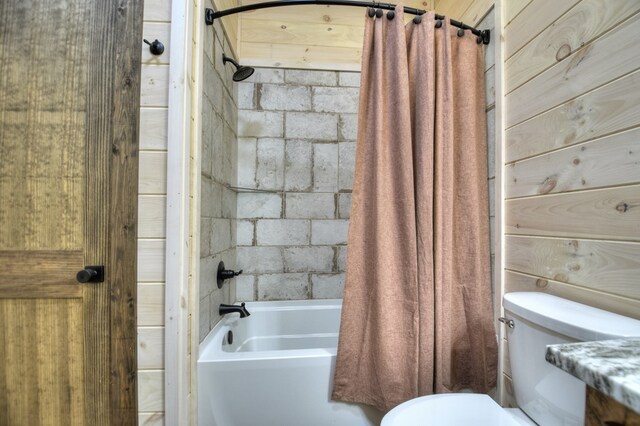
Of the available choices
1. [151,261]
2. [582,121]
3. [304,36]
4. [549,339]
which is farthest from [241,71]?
[549,339]

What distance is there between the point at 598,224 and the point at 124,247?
1.50m

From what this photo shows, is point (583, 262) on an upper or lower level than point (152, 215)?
lower

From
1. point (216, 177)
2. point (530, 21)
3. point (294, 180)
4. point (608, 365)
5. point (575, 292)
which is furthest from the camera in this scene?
point (294, 180)

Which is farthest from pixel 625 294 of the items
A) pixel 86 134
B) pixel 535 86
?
pixel 86 134

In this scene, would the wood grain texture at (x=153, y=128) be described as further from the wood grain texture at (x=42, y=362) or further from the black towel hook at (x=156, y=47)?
the wood grain texture at (x=42, y=362)

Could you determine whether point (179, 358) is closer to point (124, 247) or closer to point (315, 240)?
point (124, 247)

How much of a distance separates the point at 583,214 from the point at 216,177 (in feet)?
4.75

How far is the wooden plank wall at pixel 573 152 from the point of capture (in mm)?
711

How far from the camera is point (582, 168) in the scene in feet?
2.69

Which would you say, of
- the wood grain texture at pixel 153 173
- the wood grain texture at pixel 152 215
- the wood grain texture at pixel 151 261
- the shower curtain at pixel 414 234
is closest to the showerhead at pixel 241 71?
the shower curtain at pixel 414 234

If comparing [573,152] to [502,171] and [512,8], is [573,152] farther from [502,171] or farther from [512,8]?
[512,8]

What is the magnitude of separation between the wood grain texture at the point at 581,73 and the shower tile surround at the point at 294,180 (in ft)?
3.43

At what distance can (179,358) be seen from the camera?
91 cm

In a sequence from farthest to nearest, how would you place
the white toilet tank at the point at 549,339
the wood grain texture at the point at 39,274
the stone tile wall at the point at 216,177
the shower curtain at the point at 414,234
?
the stone tile wall at the point at 216,177, the shower curtain at the point at 414,234, the wood grain texture at the point at 39,274, the white toilet tank at the point at 549,339
